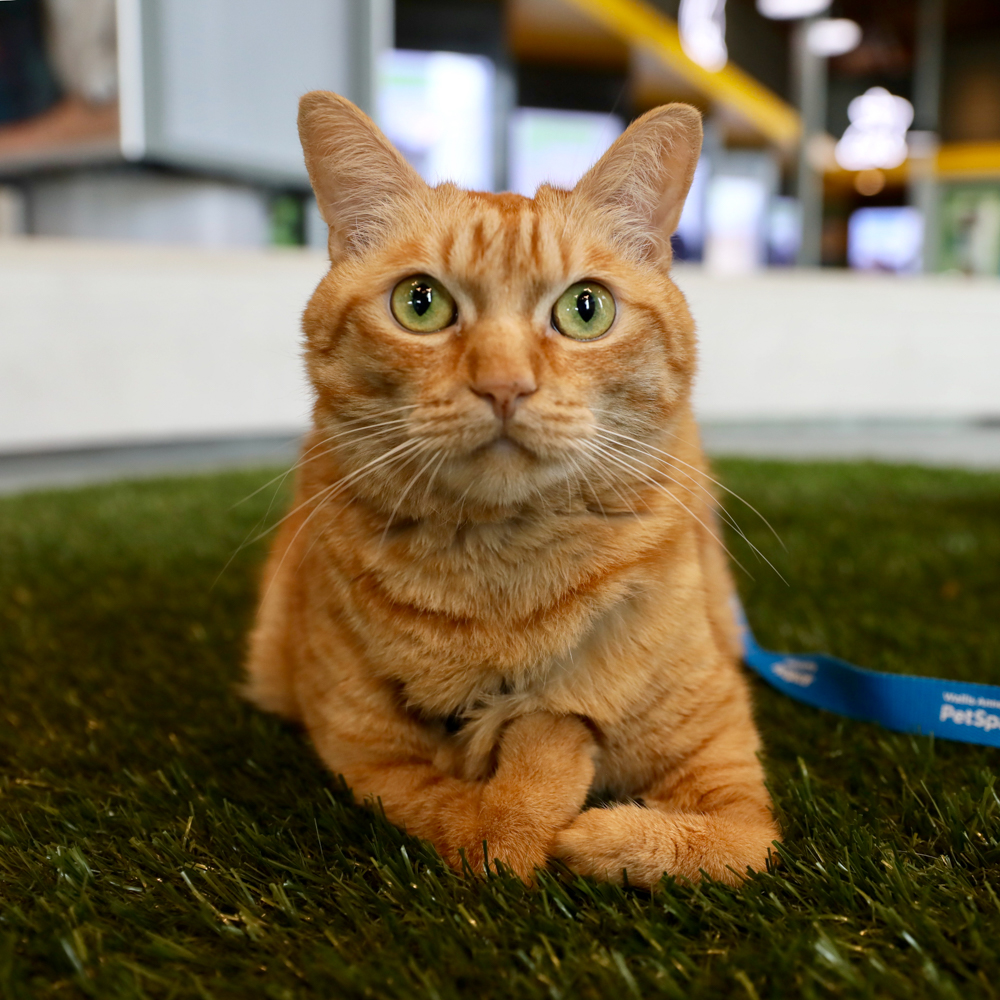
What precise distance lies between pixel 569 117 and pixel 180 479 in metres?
6.72

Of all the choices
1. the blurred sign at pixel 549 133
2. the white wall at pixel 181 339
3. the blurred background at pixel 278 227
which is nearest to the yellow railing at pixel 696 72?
the blurred background at pixel 278 227

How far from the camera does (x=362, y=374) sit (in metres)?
0.88

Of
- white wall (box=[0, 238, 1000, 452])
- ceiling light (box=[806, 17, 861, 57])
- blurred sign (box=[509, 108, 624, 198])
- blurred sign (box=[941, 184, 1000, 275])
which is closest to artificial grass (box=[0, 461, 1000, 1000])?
white wall (box=[0, 238, 1000, 452])

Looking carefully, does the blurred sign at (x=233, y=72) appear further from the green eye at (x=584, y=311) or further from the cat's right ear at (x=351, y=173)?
the green eye at (x=584, y=311)

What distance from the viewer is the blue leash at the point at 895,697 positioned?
1.09m

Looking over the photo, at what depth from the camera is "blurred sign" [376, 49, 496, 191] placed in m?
6.95

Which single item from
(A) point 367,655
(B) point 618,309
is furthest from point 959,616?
(A) point 367,655

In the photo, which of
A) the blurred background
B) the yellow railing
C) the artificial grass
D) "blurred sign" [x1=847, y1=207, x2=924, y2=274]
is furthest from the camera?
"blurred sign" [x1=847, y1=207, x2=924, y2=274]

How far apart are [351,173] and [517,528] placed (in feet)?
1.43

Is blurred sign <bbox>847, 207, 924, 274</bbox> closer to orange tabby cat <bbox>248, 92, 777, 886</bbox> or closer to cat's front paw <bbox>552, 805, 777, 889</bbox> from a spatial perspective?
orange tabby cat <bbox>248, 92, 777, 886</bbox>

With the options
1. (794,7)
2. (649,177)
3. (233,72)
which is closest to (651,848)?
(649,177)

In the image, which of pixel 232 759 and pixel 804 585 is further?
pixel 804 585

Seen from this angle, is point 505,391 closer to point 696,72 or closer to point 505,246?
point 505,246

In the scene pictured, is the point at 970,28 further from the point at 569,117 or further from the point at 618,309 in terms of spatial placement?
the point at 618,309
